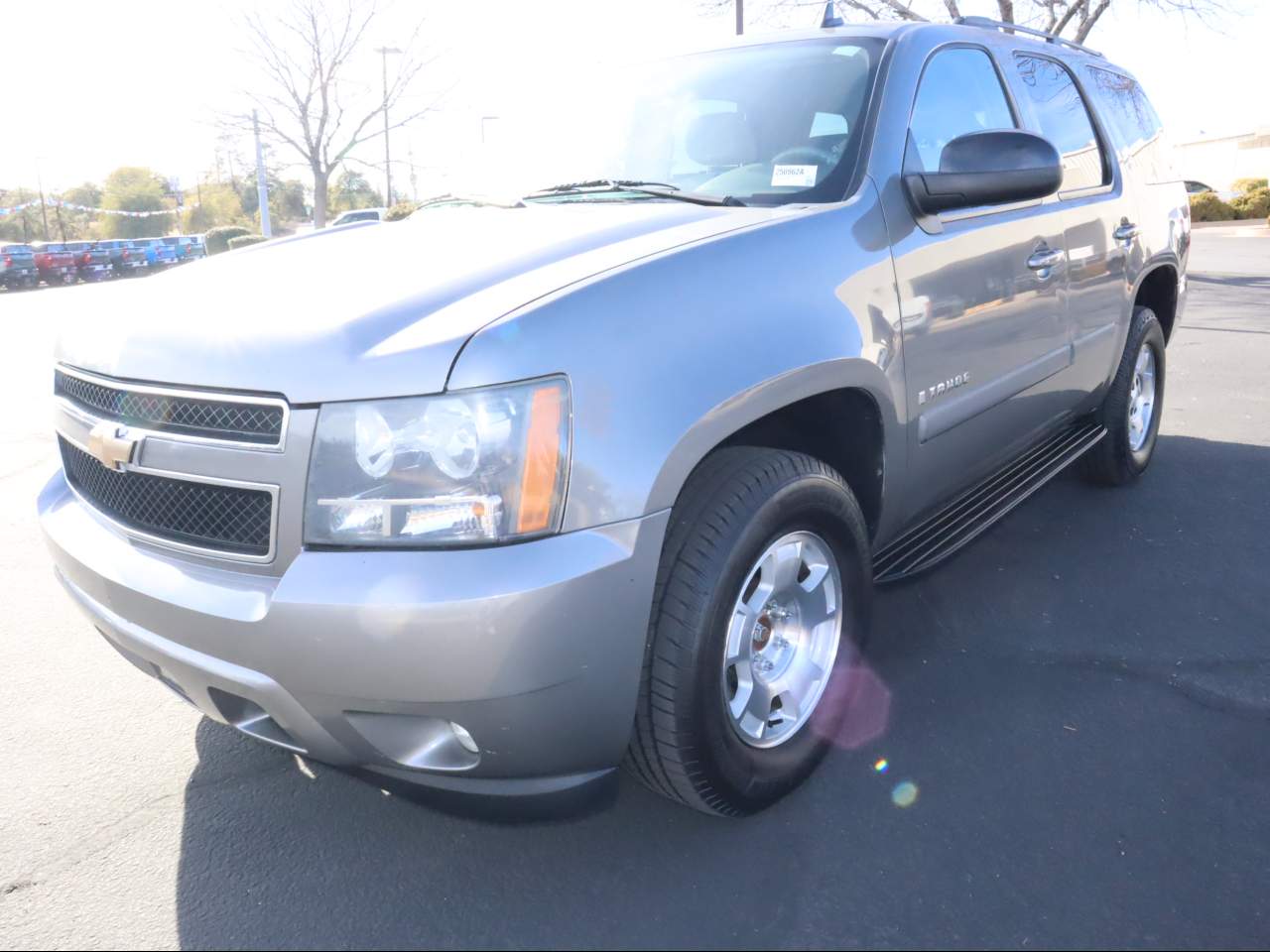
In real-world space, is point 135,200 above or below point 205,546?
above

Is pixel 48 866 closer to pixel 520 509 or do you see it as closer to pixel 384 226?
pixel 520 509

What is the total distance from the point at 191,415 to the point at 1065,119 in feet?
11.3

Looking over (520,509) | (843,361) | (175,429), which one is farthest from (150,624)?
(843,361)

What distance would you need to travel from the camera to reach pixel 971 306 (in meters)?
2.96

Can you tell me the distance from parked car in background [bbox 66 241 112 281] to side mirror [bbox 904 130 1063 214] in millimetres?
29074

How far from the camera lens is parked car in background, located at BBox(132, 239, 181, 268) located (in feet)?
99.8

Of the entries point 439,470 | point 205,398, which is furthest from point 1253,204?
point 205,398

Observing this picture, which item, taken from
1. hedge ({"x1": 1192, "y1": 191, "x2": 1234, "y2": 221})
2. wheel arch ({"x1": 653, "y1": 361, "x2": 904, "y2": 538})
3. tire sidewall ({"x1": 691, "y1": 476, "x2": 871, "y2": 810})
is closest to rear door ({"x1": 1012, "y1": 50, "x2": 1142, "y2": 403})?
wheel arch ({"x1": 653, "y1": 361, "x2": 904, "y2": 538})

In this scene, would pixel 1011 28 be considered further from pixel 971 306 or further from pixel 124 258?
pixel 124 258

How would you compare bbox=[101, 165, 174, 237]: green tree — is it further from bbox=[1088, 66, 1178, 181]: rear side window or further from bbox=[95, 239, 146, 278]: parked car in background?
bbox=[1088, 66, 1178, 181]: rear side window

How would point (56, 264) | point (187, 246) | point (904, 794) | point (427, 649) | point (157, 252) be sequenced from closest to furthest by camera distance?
point (427, 649) → point (904, 794) → point (56, 264) → point (157, 252) → point (187, 246)

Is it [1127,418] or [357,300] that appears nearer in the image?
[357,300]

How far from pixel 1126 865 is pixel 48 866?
2380 millimetres

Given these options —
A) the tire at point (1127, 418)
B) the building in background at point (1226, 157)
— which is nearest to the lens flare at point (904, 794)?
the tire at point (1127, 418)
